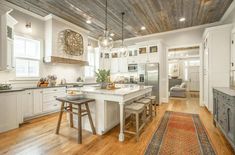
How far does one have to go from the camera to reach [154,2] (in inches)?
131

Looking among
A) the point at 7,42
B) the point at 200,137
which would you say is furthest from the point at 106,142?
the point at 7,42

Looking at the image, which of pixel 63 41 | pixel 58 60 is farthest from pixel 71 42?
pixel 58 60

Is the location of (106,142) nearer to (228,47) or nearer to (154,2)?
(154,2)

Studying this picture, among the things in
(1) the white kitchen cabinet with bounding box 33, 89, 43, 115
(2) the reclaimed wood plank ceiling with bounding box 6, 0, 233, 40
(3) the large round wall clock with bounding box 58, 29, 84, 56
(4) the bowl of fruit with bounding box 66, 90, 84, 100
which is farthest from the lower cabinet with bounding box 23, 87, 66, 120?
(2) the reclaimed wood plank ceiling with bounding box 6, 0, 233, 40

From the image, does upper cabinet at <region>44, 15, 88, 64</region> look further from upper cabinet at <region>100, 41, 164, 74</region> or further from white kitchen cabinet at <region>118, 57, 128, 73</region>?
white kitchen cabinet at <region>118, 57, 128, 73</region>

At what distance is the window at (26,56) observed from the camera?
380 cm

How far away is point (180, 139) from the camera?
248 cm

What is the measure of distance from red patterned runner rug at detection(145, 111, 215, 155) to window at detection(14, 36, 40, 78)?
4062 mm

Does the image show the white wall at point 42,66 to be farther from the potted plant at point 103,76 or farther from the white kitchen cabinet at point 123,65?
the potted plant at point 103,76

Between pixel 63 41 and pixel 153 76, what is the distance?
3738mm

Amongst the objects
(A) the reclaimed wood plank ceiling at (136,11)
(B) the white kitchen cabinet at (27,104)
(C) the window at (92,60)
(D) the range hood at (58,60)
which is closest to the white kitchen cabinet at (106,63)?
(C) the window at (92,60)

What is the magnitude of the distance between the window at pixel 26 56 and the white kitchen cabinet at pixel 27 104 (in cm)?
77

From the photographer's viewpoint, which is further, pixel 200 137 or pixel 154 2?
pixel 154 2

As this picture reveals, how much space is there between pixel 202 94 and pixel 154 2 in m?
4.02
